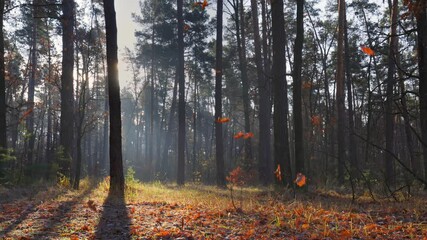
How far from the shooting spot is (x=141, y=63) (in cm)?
3756

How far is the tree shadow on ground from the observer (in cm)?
490

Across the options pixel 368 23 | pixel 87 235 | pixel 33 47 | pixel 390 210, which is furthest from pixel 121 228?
pixel 33 47

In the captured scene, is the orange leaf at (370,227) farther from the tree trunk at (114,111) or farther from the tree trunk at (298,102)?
the tree trunk at (114,111)

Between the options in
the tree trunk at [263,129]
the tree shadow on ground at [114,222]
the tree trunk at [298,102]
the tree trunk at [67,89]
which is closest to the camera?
the tree shadow on ground at [114,222]

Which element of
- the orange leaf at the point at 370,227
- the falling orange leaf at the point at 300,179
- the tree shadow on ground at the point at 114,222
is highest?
the falling orange leaf at the point at 300,179

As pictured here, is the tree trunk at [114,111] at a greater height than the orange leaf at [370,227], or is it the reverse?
the tree trunk at [114,111]

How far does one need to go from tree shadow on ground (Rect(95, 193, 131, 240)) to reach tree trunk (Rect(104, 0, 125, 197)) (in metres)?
1.14

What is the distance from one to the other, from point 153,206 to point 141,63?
31.6 metres

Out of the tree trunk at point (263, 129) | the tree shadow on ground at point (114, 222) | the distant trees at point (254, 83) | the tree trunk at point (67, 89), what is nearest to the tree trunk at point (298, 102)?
the distant trees at point (254, 83)

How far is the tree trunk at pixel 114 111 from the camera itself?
9.15 meters

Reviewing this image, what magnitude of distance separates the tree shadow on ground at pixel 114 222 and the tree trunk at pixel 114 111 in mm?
1136

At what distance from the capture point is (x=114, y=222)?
5.75 metres

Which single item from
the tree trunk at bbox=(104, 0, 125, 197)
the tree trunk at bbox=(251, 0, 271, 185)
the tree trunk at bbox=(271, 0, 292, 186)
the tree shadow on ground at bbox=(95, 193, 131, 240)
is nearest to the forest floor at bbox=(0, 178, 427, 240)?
the tree shadow on ground at bbox=(95, 193, 131, 240)

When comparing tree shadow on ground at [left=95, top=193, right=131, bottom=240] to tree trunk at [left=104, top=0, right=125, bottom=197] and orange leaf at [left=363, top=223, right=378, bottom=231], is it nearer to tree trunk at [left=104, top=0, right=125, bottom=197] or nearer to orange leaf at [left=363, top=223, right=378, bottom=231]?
tree trunk at [left=104, top=0, right=125, bottom=197]
